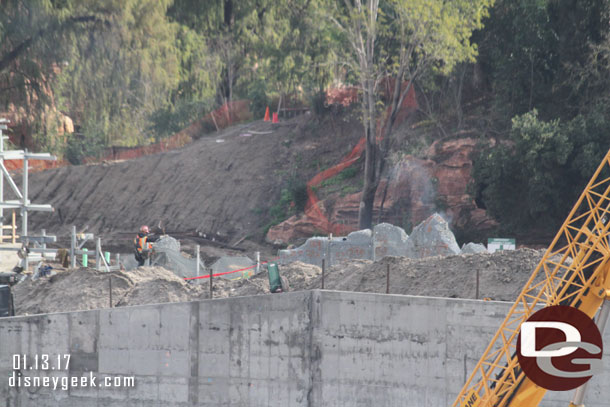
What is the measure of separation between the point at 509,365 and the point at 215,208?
32440mm

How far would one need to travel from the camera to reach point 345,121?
1876 inches

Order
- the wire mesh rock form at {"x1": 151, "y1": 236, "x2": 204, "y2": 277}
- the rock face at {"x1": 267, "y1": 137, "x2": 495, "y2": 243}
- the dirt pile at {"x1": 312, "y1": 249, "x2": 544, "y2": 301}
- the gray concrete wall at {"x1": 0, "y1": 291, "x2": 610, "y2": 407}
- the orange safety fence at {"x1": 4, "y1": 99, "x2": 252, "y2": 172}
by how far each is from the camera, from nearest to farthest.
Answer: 1. the gray concrete wall at {"x1": 0, "y1": 291, "x2": 610, "y2": 407}
2. the dirt pile at {"x1": 312, "y1": 249, "x2": 544, "y2": 301}
3. the wire mesh rock form at {"x1": 151, "y1": 236, "x2": 204, "y2": 277}
4. the rock face at {"x1": 267, "y1": 137, "x2": 495, "y2": 243}
5. the orange safety fence at {"x1": 4, "y1": 99, "x2": 252, "y2": 172}

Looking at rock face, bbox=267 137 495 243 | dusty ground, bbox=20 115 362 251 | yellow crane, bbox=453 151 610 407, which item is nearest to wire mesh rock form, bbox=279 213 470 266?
rock face, bbox=267 137 495 243

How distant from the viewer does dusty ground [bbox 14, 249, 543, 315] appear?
2039cm

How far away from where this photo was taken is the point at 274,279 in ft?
67.2

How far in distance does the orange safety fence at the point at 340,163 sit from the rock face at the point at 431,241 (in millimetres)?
12471

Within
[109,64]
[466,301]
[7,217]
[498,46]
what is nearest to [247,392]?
[466,301]

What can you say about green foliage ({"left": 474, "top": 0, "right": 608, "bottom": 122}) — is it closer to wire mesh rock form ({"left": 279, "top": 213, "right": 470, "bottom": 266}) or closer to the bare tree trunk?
the bare tree trunk

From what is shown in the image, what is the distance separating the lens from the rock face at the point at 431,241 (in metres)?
27.1

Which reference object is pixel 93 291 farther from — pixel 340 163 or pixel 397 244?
pixel 340 163

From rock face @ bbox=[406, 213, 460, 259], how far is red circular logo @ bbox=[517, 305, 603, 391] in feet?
41.9

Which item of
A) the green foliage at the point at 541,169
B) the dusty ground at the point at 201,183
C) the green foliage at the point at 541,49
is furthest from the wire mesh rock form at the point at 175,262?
the green foliage at the point at 541,49

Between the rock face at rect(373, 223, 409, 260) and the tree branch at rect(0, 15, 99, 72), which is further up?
the tree branch at rect(0, 15, 99, 72)

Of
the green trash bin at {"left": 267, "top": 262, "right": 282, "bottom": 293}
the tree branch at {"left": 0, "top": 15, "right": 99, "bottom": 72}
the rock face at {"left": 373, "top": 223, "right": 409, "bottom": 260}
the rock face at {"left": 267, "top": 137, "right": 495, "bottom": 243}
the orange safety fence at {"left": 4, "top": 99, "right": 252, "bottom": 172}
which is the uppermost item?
the orange safety fence at {"left": 4, "top": 99, "right": 252, "bottom": 172}
